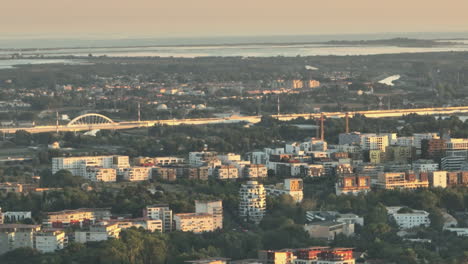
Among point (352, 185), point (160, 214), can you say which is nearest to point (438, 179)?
point (352, 185)

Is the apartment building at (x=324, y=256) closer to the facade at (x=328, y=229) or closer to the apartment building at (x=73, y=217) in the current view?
the facade at (x=328, y=229)

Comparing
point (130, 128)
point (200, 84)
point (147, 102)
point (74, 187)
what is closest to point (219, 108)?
point (147, 102)

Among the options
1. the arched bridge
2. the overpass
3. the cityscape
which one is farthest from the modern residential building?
the arched bridge

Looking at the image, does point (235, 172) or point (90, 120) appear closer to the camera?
point (235, 172)

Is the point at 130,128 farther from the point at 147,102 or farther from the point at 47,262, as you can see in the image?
the point at 47,262

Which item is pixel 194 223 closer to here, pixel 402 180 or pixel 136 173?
pixel 402 180

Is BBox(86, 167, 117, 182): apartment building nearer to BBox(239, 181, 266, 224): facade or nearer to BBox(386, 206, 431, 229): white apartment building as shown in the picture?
BBox(239, 181, 266, 224): facade
